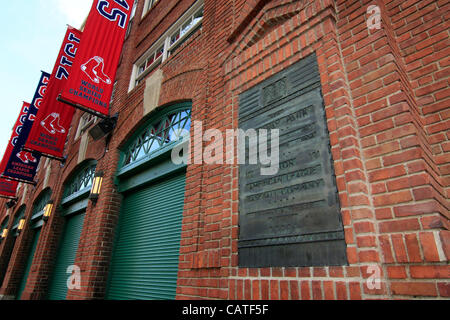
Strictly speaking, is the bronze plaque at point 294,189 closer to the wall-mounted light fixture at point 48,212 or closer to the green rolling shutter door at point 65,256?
the green rolling shutter door at point 65,256

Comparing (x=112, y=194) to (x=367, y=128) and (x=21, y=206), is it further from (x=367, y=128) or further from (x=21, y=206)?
(x=21, y=206)

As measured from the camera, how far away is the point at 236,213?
2.63 meters

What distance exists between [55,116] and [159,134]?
17.8ft

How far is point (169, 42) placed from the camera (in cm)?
646

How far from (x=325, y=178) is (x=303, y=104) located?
735 millimetres

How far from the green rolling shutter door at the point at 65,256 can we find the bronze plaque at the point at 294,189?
6162mm

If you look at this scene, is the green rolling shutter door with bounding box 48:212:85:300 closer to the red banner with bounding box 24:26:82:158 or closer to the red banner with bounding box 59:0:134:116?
the red banner with bounding box 24:26:82:158

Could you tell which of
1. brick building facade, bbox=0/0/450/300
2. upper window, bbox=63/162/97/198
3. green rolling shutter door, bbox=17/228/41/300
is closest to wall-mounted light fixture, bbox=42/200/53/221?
upper window, bbox=63/162/97/198

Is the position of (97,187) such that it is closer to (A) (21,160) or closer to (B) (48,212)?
(B) (48,212)

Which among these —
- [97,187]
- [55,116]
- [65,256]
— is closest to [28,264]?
[65,256]

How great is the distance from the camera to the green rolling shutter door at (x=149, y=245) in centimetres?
410

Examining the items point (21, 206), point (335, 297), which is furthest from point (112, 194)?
point (21, 206)

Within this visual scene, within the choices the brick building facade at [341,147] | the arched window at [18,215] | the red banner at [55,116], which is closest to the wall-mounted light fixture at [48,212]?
the red banner at [55,116]
